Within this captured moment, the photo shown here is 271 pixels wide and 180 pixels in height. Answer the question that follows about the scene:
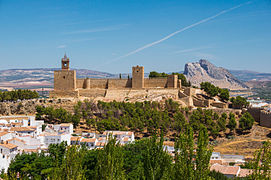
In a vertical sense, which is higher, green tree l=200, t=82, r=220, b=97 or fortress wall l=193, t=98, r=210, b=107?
green tree l=200, t=82, r=220, b=97

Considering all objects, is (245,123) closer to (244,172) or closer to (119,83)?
(244,172)

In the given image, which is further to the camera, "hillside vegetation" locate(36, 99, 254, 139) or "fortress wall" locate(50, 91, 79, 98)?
"fortress wall" locate(50, 91, 79, 98)

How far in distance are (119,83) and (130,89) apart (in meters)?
2.42

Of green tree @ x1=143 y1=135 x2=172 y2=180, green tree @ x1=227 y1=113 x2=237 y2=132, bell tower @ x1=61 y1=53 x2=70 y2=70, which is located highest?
bell tower @ x1=61 y1=53 x2=70 y2=70

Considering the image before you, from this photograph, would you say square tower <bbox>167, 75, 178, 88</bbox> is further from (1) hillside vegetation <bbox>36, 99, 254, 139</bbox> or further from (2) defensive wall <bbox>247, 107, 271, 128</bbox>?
(2) defensive wall <bbox>247, 107, 271, 128</bbox>

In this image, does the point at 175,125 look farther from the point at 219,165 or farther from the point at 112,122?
the point at 219,165

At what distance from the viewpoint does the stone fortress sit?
4631 cm

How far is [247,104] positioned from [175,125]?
15252 mm

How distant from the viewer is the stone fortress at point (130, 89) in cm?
4631

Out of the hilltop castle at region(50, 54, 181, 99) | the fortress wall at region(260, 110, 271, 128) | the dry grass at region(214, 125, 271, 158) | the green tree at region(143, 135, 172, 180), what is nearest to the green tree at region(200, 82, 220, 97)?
the hilltop castle at region(50, 54, 181, 99)

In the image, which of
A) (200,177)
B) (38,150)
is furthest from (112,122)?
(200,177)

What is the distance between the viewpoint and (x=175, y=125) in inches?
1487

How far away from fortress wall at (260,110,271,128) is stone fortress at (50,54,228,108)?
583cm

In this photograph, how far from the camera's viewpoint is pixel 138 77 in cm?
4862
